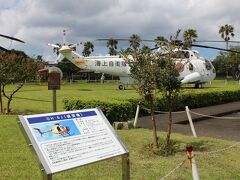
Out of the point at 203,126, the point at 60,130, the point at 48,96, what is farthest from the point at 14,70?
the point at 60,130

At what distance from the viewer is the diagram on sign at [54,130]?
4871 mm

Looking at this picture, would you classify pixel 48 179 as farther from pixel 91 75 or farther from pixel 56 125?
pixel 91 75

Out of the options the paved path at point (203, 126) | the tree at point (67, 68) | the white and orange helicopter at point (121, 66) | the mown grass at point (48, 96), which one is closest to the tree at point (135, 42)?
the mown grass at point (48, 96)

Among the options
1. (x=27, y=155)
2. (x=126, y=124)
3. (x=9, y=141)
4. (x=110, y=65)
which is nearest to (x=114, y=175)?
(x=27, y=155)

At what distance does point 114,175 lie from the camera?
7688mm

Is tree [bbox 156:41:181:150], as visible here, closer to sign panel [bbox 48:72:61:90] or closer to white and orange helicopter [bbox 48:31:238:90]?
sign panel [bbox 48:72:61:90]

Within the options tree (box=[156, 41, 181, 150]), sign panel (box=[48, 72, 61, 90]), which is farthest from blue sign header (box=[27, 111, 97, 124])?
sign panel (box=[48, 72, 61, 90])

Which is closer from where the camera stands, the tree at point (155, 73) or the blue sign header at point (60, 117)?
the blue sign header at point (60, 117)

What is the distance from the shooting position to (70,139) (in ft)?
16.5

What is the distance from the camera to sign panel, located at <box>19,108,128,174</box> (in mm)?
4699

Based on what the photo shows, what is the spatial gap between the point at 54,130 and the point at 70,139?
23 centimetres

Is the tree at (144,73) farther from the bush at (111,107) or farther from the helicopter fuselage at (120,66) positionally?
the helicopter fuselage at (120,66)

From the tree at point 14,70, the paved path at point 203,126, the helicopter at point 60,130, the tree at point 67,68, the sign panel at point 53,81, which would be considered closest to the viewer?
the helicopter at point 60,130

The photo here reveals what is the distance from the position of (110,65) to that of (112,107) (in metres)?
26.3
